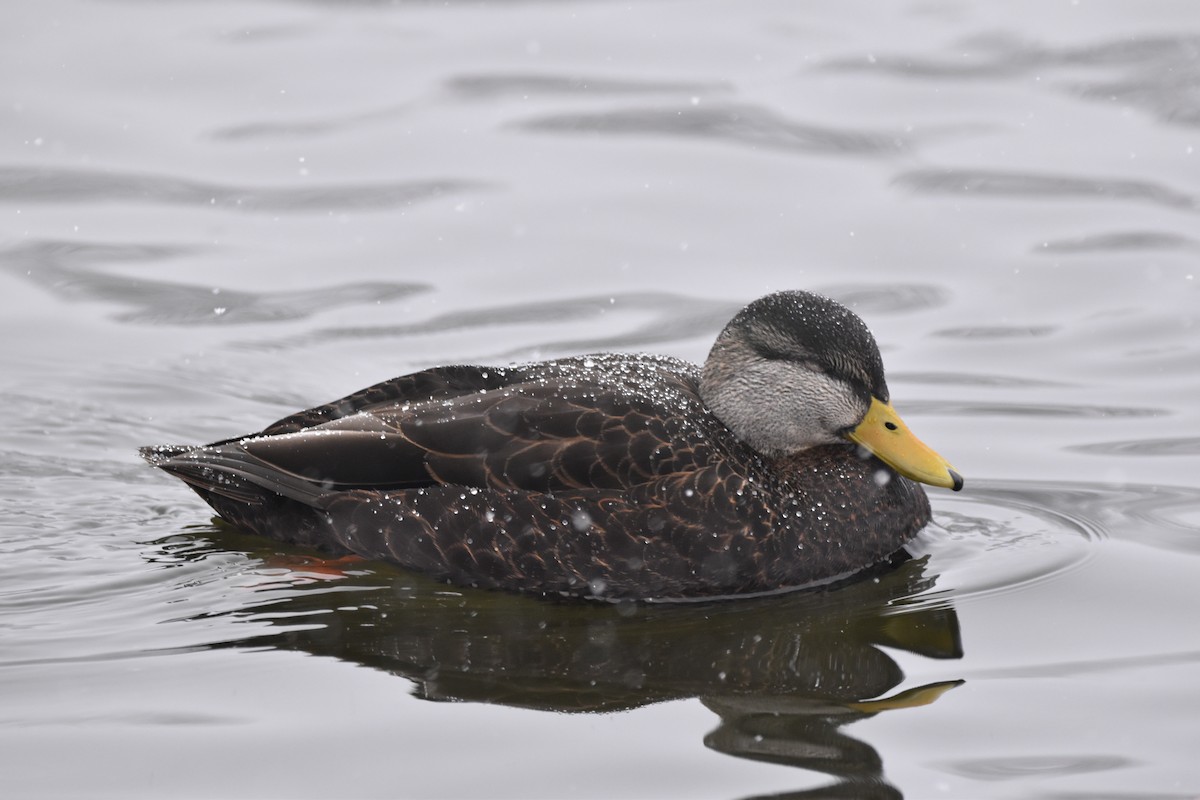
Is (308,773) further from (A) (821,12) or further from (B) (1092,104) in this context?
(A) (821,12)

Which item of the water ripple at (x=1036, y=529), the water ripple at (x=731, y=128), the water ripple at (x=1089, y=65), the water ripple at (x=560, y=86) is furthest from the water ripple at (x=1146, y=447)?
the water ripple at (x=560, y=86)

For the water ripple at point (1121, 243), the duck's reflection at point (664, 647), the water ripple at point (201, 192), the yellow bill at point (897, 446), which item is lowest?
the duck's reflection at point (664, 647)

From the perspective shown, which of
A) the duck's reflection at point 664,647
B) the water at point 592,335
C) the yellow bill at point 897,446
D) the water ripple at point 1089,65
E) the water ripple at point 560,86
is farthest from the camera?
the water ripple at point 560,86

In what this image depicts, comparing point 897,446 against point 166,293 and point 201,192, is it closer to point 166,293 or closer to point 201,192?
point 166,293

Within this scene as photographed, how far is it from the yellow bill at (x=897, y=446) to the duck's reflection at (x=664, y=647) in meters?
0.50

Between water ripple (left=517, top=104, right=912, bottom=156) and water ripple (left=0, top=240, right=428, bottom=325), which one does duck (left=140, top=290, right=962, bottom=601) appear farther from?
water ripple (left=517, top=104, right=912, bottom=156)

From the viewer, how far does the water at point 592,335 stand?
261 inches

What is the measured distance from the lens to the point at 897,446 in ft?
27.3

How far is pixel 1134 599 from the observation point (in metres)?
7.98

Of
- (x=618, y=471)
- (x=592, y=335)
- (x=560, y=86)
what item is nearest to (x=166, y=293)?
(x=592, y=335)

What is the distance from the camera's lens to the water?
664 centimetres

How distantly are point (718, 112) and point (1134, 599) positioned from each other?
7979mm

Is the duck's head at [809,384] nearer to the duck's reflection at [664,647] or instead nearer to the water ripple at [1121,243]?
the duck's reflection at [664,647]

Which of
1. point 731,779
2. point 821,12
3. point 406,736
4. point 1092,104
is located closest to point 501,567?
point 406,736
